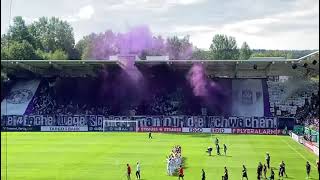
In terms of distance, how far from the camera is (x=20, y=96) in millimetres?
74875

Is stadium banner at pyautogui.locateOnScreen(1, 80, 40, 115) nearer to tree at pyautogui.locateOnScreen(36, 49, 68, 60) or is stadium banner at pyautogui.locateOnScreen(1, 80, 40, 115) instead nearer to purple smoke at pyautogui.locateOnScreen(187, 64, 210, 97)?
purple smoke at pyautogui.locateOnScreen(187, 64, 210, 97)

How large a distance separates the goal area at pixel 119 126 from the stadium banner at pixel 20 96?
46.0ft

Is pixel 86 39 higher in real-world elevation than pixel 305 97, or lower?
higher

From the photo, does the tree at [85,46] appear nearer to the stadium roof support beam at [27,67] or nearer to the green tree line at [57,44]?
the green tree line at [57,44]

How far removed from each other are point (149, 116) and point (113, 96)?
11091 mm

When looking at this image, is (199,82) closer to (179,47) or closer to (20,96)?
(20,96)

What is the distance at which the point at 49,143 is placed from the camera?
163 ft

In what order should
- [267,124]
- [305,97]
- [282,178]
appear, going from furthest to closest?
[305,97]
[267,124]
[282,178]

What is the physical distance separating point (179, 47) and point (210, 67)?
7159cm

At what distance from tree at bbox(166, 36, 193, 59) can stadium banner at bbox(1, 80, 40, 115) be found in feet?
223

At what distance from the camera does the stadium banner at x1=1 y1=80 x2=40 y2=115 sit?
2827 inches

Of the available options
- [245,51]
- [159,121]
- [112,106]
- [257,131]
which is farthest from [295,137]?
[245,51]

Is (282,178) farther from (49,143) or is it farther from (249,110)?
(249,110)

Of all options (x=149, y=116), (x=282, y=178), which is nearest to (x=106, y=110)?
(x=149, y=116)
